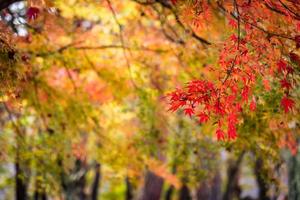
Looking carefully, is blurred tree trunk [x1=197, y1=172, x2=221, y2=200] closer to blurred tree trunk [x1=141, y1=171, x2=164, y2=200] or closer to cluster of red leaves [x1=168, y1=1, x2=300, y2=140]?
blurred tree trunk [x1=141, y1=171, x2=164, y2=200]

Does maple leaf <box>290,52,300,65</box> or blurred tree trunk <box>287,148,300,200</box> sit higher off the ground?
maple leaf <box>290,52,300,65</box>

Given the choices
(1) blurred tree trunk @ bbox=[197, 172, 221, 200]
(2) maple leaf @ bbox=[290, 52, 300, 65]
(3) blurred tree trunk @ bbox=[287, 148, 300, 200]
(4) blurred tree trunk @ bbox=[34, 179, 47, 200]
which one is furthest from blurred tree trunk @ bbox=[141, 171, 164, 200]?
(2) maple leaf @ bbox=[290, 52, 300, 65]

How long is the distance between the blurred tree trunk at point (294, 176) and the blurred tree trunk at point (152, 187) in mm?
12334

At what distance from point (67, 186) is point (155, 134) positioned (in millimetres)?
5625

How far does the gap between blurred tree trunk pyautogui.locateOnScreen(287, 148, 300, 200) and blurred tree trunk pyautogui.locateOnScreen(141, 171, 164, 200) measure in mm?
12334

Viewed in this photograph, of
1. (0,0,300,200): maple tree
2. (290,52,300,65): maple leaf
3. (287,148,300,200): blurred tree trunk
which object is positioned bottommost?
(287,148,300,200): blurred tree trunk

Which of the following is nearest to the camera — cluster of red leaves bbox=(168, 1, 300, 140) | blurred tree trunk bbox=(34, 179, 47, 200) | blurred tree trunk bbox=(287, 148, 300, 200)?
cluster of red leaves bbox=(168, 1, 300, 140)

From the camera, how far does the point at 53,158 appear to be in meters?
11.5

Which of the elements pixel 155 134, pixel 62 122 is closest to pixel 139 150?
pixel 155 134

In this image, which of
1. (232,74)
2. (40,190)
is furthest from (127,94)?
(232,74)

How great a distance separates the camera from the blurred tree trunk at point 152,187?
22078 mm

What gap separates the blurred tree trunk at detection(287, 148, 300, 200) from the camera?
9.80m

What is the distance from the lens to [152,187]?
22.2 metres

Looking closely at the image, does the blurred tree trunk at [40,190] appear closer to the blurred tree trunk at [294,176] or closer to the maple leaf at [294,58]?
the blurred tree trunk at [294,176]
